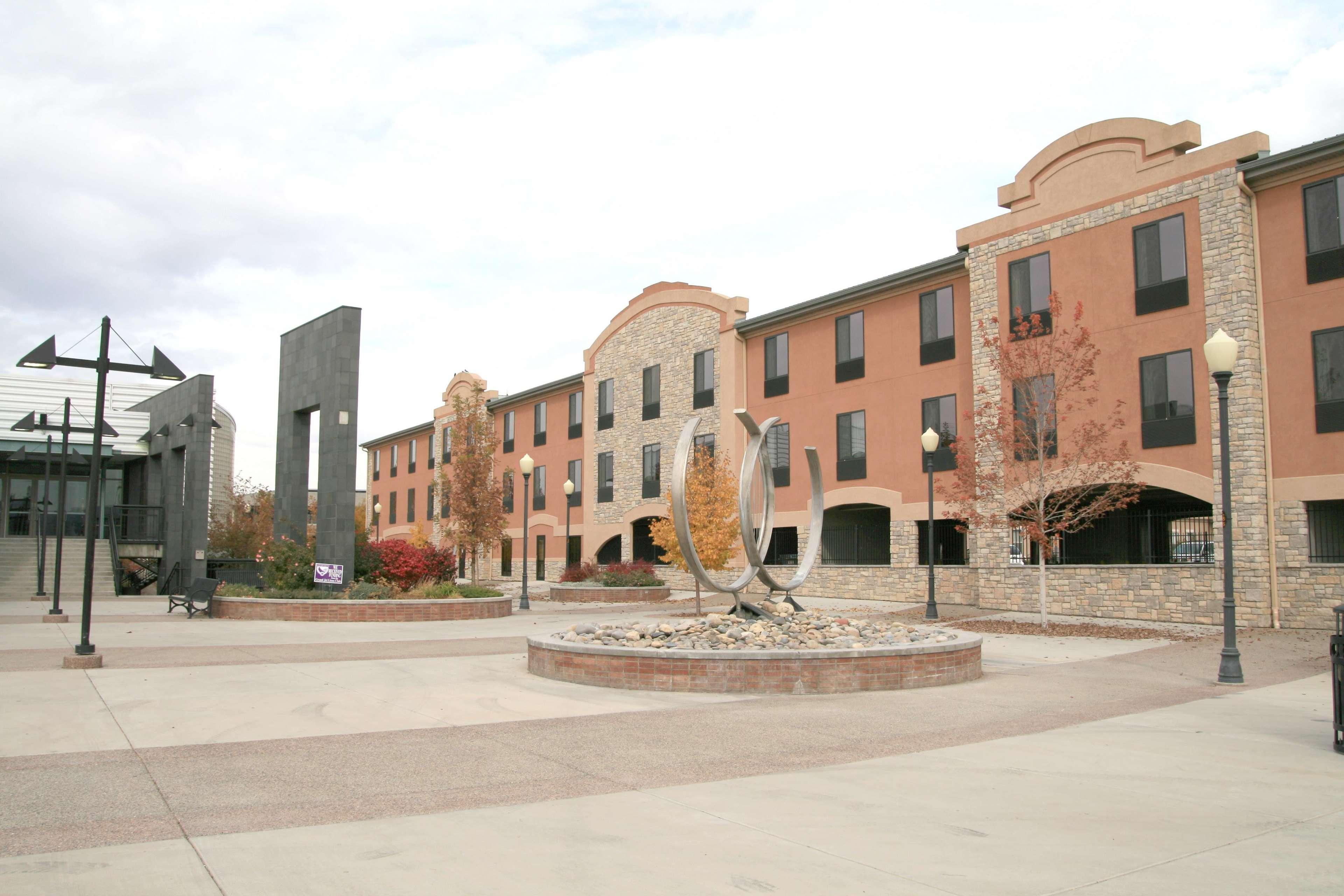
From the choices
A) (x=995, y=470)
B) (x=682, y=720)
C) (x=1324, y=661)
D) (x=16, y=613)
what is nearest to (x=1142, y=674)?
(x=1324, y=661)

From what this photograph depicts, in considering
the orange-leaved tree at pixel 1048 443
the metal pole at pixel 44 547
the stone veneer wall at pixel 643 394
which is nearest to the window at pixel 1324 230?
the orange-leaved tree at pixel 1048 443

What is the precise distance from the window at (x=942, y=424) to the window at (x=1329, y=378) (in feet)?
30.4

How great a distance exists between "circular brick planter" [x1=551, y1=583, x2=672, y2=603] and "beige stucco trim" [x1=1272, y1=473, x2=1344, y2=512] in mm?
17846

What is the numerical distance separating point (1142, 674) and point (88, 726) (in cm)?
1275

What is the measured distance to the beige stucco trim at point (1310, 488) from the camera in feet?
63.8

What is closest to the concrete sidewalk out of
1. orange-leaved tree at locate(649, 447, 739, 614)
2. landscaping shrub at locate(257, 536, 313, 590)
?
landscaping shrub at locate(257, 536, 313, 590)

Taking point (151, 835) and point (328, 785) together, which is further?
point (328, 785)

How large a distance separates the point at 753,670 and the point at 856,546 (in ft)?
68.8

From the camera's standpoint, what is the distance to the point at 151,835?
209 inches

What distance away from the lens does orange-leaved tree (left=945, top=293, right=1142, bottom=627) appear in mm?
19891

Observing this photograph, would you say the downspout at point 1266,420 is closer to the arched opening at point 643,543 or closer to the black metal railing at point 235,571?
the arched opening at point 643,543

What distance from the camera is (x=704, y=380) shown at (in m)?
36.9

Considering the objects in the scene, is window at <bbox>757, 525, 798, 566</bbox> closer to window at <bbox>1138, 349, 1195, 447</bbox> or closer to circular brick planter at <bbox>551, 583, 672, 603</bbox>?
circular brick planter at <bbox>551, 583, 672, 603</bbox>

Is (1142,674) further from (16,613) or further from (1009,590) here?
(16,613)
